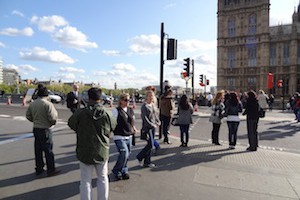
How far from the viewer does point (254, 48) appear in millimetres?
48656

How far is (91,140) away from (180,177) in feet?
7.63

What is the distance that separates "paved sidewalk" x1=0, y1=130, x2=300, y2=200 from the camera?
4035mm

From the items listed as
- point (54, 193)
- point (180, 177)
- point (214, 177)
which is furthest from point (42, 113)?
point (214, 177)

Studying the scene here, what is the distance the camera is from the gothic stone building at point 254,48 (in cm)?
4647

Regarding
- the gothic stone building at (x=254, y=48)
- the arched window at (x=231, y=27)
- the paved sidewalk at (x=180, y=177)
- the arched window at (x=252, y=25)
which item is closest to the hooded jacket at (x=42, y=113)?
the paved sidewalk at (x=180, y=177)

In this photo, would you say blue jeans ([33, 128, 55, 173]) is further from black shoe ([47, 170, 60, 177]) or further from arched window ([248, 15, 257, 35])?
arched window ([248, 15, 257, 35])

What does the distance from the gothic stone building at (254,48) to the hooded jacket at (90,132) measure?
157 feet

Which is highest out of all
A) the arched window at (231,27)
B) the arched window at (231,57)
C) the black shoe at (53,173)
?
the arched window at (231,27)

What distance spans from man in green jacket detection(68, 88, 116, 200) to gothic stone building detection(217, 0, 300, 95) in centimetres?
4780

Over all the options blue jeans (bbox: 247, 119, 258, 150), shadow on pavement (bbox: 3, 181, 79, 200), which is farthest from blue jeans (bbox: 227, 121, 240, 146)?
shadow on pavement (bbox: 3, 181, 79, 200)

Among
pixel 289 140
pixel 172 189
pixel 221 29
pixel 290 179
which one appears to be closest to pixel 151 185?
pixel 172 189

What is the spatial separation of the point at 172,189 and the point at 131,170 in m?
1.20

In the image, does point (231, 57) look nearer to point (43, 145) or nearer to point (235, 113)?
point (235, 113)

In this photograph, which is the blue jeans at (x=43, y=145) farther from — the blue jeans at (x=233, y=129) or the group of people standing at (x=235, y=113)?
the blue jeans at (x=233, y=129)
